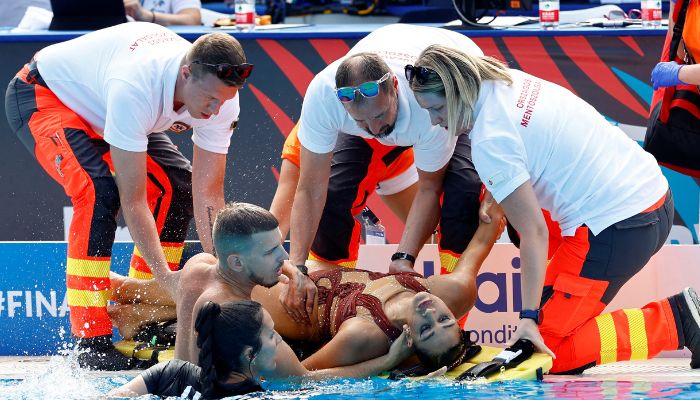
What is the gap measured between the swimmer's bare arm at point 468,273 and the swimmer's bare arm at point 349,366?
0.37 meters

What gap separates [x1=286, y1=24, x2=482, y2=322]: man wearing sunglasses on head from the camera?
14.8ft

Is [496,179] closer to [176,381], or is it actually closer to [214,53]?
[214,53]

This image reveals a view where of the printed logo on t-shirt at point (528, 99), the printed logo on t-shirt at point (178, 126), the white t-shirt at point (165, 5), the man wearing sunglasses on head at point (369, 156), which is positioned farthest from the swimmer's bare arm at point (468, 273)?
the white t-shirt at point (165, 5)

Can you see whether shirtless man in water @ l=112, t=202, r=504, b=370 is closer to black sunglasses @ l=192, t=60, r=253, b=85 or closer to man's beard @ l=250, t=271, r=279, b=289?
man's beard @ l=250, t=271, r=279, b=289

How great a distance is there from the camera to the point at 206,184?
5254mm

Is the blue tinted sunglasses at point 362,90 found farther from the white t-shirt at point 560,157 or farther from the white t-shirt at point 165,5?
the white t-shirt at point 165,5

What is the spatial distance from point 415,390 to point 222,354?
81cm

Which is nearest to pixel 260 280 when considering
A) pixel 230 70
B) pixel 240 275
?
pixel 240 275

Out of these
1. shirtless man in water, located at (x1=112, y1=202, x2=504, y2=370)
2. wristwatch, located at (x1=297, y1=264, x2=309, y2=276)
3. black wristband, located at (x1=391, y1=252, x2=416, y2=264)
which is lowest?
shirtless man in water, located at (x1=112, y1=202, x2=504, y2=370)

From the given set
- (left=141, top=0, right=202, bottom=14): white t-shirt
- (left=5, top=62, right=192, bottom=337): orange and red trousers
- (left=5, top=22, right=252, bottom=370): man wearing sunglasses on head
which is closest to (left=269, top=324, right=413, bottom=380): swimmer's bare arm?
(left=5, top=22, right=252, bottom=370): man wearing sunglasses on head

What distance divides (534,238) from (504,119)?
1.51 ft

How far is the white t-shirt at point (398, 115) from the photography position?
15.5 feet

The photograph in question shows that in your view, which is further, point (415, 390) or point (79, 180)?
point (79, 180)

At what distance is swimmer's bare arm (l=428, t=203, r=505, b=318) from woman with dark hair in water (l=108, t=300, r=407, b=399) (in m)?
1.17
